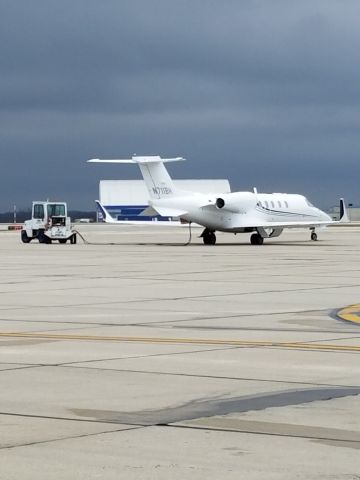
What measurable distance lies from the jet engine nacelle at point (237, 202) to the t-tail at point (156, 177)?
3536 mm

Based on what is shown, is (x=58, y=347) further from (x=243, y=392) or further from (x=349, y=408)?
(x=349, y=408)

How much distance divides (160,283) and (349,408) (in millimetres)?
21563

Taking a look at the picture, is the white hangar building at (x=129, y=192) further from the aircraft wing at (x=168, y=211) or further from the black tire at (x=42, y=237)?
the aircraft wing at (x=168, y=211)

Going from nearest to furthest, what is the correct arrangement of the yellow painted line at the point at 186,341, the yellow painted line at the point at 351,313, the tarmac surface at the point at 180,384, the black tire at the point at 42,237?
the tarmac surface at the point at 180,384, the yellow painted line at the point at 186,341, the yellow painted line at the point at 351,313, the black tire at the point at 42,237

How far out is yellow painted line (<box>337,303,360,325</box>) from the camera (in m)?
22.1

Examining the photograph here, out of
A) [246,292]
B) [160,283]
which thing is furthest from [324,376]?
[160,283]

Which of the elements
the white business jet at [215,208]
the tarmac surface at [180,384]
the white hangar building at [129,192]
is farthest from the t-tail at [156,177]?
the white hangar building at [129,192]

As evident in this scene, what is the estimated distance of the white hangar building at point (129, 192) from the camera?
157m

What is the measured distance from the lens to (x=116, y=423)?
439 inches

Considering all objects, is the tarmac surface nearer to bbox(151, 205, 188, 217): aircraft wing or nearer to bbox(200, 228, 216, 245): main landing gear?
bbox(151, 205, 188, 217): aircraft wing

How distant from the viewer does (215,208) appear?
70.8 metres

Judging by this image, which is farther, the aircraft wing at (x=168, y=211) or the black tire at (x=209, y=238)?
the black tire at (x=209, y=238)

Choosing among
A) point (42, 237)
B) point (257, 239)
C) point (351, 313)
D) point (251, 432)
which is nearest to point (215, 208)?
point (257, 239)

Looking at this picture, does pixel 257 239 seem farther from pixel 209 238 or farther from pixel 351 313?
pixel 351 313
